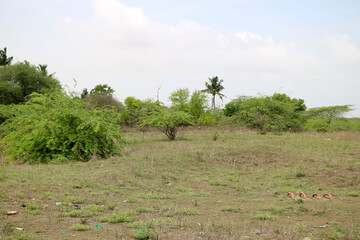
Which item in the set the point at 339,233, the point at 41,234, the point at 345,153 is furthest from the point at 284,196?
the point at 345,153

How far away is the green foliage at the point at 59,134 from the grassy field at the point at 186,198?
196 cm

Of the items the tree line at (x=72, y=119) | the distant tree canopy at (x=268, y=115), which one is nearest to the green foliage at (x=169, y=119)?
the tree line at (x=72, y=119)

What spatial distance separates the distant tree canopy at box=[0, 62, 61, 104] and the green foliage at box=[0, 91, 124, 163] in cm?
1618

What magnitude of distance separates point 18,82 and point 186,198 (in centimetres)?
2741

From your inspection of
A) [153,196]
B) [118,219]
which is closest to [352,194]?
[153,196]

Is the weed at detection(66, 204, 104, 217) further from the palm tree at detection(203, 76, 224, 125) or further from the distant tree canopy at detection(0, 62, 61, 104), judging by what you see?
the palm tree at detection(203, 76, 224, 125)

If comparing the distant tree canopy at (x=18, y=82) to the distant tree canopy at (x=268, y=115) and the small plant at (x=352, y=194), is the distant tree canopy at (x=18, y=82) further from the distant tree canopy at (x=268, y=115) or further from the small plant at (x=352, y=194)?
the small plant at (x=352, y=194)

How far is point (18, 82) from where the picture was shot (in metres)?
29.9

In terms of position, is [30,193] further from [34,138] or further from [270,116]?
[270,116]

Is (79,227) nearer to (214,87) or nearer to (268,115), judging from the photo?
(268,115)

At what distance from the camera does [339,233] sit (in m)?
4.87

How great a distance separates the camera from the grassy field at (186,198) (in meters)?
4.91

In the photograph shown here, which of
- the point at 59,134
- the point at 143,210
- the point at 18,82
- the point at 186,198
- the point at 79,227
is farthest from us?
the point at 18,82

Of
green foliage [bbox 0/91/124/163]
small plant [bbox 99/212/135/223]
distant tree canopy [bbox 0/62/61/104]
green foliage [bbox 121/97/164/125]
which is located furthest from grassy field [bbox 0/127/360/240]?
distant tree canopy [bbox 0/62/61/104]
